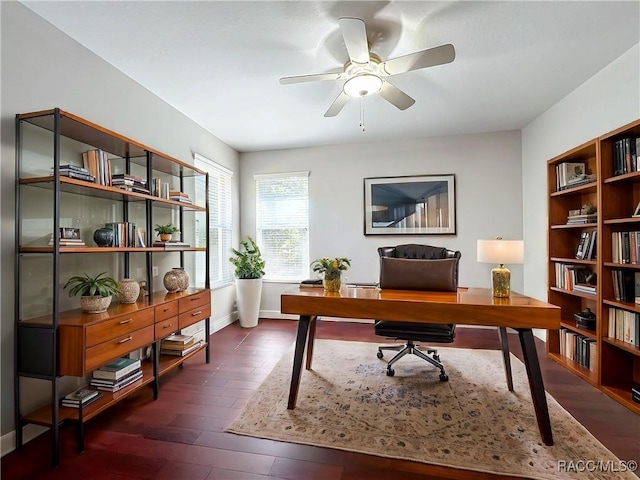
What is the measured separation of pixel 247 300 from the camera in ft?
14.4

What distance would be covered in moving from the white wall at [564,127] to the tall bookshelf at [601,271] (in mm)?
260

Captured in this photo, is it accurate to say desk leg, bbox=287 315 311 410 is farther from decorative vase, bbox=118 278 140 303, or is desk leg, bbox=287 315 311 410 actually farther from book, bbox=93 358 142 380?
decorative vase, bbox=118 278 140 303

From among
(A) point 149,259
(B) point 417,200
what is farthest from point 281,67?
(B) point 417,200

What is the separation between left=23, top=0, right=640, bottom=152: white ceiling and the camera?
77.6 inches

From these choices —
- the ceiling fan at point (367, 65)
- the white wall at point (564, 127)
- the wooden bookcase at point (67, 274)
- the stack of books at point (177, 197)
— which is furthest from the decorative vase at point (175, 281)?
the white wall at point (564, 127)

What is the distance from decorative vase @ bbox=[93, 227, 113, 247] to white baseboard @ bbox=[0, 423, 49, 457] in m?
1.17

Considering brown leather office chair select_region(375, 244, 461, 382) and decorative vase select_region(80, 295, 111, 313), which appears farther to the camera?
brown leather office chair select_region(375, 244, 461, 382)

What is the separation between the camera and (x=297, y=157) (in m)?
4.89

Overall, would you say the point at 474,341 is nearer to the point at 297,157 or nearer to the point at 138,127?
the point at 297,157

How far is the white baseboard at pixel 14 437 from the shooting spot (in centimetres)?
177

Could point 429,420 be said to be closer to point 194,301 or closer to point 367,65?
point 194,301

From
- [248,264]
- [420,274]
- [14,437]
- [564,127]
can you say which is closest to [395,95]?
[420,274]

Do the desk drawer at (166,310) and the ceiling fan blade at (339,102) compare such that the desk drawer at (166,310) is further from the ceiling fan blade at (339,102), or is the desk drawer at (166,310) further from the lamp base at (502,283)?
the lamp base at (502,283)

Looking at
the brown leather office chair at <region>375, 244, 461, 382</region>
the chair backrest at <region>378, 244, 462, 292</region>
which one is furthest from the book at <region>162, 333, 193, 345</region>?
the chair backrest at <region>378, 244, 462, 292</region>
